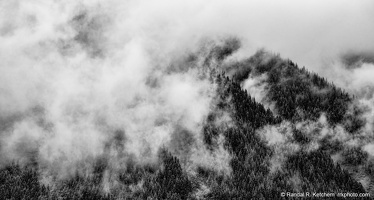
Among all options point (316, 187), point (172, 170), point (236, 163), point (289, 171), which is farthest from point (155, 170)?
point (316, 187)

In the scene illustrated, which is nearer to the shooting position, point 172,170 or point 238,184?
point 238,184

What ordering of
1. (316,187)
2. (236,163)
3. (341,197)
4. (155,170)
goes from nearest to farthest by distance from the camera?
(341,197) < (316,187) < (236,163) < (155,170)

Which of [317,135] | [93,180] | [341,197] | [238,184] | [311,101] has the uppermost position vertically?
[311,101]

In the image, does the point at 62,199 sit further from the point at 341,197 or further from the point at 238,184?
the point at 341,197

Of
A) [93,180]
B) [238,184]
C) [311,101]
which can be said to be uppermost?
[311,101]

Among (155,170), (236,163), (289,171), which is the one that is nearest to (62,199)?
(155,170)

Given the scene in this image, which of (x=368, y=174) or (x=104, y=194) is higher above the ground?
(x=368, y=174)

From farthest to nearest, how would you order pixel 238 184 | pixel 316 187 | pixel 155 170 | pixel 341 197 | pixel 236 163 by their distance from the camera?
pixel 155 170, pixel 236 163, pixel 238 184, pixel 316 187, pixel 341 197

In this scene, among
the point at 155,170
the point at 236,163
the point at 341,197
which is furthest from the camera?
the point at 155,170

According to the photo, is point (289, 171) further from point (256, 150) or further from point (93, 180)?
point (93, 180)
